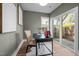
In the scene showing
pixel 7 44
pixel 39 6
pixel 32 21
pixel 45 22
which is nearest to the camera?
pixel 7 44

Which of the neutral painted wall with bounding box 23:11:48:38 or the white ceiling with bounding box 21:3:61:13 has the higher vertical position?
the white ceiling with bounding box 21:3:61:13

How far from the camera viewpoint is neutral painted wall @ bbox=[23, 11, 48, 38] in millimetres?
6234

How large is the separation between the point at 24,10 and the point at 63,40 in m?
3.06

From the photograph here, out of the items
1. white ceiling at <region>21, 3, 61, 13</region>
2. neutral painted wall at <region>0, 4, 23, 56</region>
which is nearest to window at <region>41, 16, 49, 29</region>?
white ceiling at <region>21, 3, 61, 13</region>

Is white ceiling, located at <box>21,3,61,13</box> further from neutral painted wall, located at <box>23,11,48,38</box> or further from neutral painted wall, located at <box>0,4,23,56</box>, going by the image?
neutral painted wall, located at <box>0,4,23,56</box>

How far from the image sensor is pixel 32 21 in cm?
638

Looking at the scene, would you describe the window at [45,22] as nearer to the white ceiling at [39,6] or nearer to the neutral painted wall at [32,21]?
the neutral painted wall at [32,21]

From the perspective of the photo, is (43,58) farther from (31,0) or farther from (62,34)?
(62,34)

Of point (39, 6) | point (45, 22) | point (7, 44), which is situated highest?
point (39, 6)

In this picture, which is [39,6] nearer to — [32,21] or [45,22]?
[32,21]

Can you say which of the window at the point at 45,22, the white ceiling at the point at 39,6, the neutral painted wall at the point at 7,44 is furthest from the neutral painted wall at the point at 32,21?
the neutral painted wall at the point at 7,44

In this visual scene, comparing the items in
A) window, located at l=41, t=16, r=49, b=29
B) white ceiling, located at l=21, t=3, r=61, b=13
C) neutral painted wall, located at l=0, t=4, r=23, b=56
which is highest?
white ceiling, located at l=21, t=3, r=61, b=13

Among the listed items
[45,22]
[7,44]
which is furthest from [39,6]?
[7,44]

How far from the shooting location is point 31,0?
784mm
